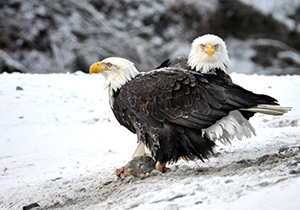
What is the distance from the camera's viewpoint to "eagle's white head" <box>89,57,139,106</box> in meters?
4.51

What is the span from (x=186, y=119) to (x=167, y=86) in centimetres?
33

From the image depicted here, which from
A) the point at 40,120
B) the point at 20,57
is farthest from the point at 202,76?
the point at 20,57

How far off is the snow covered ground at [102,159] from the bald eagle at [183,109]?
24cm

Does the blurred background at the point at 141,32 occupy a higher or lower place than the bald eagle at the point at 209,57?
higher

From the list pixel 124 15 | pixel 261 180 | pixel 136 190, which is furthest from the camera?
pixel 124 15

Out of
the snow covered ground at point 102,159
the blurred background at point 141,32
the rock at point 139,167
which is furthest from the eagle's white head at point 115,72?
the blurred background at point 141,32

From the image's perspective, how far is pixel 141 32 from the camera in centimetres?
1245

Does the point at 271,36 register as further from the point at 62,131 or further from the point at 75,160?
the point at 75,160

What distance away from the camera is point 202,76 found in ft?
14.3

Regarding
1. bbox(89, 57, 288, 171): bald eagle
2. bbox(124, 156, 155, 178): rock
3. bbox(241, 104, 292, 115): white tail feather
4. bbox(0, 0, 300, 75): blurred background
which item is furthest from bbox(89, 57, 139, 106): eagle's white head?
bbox(0, 0, 300, 75): blurred background

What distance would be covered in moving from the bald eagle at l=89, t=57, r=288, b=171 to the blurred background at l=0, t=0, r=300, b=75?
713 cm

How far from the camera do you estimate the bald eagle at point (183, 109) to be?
417 centimetres

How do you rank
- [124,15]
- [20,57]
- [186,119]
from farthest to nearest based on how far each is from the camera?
1. [124,15]
2. [20,57]
3. [186,119]

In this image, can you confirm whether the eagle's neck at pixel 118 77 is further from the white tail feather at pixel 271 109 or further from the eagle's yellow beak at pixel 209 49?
the white tail feather at pixel 271 109
